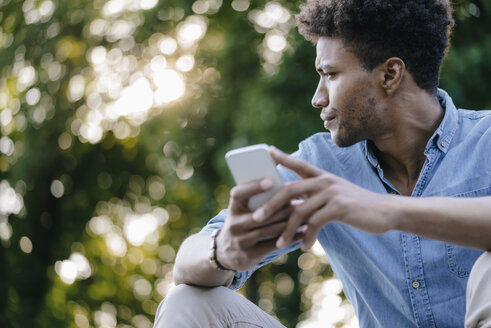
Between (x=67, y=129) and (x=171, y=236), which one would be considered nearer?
(x=67, y=129)

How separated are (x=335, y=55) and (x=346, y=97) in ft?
0.55

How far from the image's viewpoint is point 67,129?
36.8ft

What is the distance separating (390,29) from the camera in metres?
2.67

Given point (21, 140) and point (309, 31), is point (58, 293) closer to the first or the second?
point (21, 140)

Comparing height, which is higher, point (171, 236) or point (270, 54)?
point (270, 54)

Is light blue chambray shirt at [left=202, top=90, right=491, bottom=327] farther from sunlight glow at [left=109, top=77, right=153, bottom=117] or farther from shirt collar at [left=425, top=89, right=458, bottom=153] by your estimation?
sunlight glow at [left=109, top=77, right=153, bottom=117]

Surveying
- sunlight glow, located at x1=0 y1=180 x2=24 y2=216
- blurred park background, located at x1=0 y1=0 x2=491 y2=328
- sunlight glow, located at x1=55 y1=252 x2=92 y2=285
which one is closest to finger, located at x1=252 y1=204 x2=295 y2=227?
blurred park background, located at x1=0 y1=0 x2=491 y2=328

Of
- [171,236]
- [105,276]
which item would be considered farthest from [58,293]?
[171,236]

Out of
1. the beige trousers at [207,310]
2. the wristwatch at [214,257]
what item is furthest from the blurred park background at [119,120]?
the wristwatch at [214,257]

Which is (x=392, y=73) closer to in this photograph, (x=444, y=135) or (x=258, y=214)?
(x=444, y=135)

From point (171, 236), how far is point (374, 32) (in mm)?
11993

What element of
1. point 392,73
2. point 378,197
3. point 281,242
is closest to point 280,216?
point 281,242

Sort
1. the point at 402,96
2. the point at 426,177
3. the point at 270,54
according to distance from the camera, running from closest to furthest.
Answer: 1. the point at 426,177
2. the point at 402,96
3. the point at 270,54

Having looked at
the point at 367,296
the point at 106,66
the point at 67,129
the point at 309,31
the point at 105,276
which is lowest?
the point at 105,276
